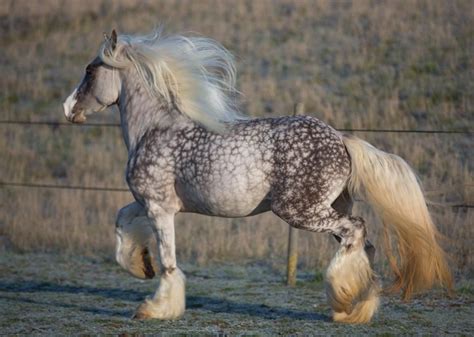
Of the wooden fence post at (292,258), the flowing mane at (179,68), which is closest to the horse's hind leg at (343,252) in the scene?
the flowing mane at (179,68)

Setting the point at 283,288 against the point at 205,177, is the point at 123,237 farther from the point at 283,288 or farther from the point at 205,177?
the point at 283,288

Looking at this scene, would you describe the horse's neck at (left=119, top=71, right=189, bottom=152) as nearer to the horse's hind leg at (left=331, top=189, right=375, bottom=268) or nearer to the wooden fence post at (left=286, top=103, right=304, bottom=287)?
the horse's hind leg at (left=331, top=189, right=375, bottom=268)

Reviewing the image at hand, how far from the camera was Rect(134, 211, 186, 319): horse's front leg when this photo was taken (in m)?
6.46

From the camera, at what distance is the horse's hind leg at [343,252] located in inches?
239

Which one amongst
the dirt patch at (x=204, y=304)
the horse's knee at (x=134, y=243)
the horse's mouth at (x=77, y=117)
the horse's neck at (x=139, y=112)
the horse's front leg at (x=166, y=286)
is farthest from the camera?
the horse's mouth at (x=77, y=117)

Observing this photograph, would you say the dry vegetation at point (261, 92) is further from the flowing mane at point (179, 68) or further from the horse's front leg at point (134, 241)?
the horse's front leg at point (134, 241)

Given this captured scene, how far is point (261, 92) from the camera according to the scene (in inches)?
720

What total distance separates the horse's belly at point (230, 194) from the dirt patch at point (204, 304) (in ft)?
2.85

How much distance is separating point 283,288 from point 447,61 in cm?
1153

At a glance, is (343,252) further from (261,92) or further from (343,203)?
(261,92)

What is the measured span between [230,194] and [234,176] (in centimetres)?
14

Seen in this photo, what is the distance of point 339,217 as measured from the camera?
20.1 feet

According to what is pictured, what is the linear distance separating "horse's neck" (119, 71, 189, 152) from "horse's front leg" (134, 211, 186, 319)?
2.20ft

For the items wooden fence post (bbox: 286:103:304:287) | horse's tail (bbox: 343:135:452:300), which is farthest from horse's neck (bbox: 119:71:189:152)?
wooden fence post (bbox: 286:103:304:287)
